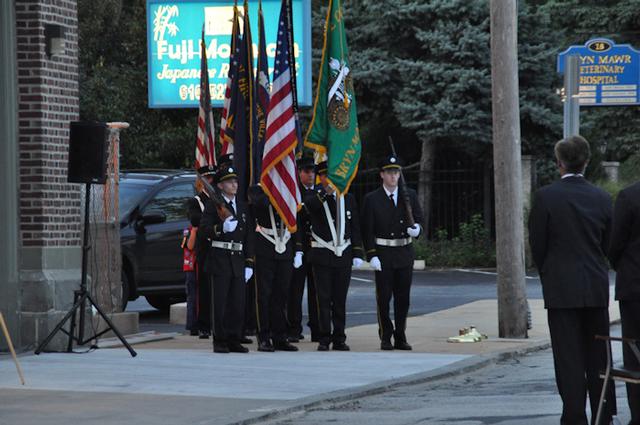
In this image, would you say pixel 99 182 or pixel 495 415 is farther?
pixel 99 182

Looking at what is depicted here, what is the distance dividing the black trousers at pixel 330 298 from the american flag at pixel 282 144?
597 mm

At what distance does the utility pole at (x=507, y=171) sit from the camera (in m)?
16.6

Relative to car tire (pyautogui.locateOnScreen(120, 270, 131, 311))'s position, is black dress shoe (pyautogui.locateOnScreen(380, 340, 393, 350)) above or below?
below

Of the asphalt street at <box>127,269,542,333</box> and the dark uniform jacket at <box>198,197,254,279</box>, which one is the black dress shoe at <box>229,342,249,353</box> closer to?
the dark uniform jacket at <box>198,197,254,279</box>

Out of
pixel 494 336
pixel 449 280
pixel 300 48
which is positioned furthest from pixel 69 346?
pixel 449 280

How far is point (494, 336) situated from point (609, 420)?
778cm

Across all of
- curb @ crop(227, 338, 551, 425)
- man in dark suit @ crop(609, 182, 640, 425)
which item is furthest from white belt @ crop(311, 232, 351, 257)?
man in dark suit @ crop(609, 182, 640, 425)

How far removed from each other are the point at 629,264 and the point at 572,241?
1.29 ft

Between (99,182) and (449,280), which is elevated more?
(99,182)

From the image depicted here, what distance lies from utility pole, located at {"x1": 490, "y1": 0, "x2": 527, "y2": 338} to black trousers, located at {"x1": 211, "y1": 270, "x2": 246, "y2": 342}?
3296 mm

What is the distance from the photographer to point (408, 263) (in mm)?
15773

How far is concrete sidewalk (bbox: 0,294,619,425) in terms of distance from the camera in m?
10.8

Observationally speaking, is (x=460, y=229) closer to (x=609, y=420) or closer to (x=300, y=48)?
(x=300, y=48)

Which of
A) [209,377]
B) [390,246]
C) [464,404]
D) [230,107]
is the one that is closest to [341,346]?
[390,246]
